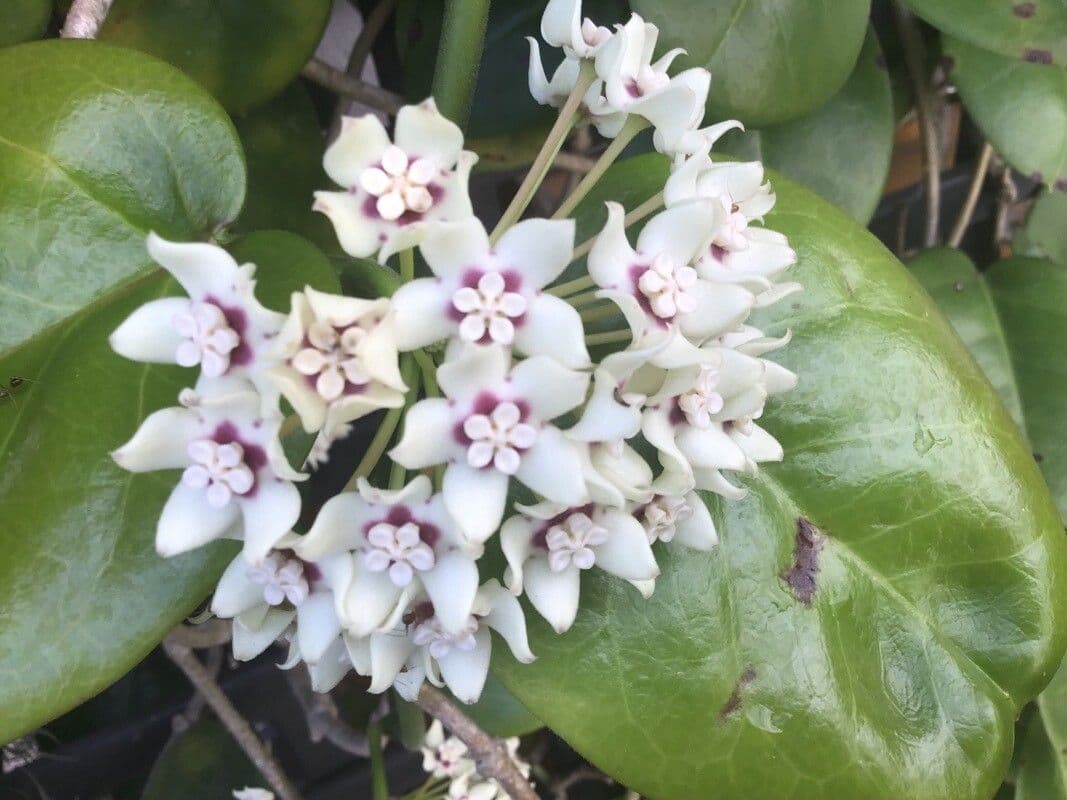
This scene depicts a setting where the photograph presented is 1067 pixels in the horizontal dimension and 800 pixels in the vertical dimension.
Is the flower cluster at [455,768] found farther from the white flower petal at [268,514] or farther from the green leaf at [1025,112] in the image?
the green leaf at [1025,112]

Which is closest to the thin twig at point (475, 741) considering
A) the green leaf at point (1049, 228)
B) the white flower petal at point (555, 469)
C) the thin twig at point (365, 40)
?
the white flower petal at point (555, 469)

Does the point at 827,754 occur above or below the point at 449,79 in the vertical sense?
below

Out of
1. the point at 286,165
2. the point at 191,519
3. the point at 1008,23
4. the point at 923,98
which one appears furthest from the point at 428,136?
the point at 923,98

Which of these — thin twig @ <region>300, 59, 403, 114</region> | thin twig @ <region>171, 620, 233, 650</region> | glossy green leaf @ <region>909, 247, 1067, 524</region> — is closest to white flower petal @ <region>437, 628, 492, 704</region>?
thin twig @ <region>171, 620, 233, 650</region>

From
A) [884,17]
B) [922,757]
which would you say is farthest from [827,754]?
[884,17]

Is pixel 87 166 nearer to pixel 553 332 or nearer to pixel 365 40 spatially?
pixel 553 332

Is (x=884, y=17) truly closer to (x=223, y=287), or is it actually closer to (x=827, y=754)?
(x=827, y=754)

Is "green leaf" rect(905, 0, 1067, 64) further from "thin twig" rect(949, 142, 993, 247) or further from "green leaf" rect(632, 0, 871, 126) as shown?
"thin twig" rect(949, 142, 993, 247)
